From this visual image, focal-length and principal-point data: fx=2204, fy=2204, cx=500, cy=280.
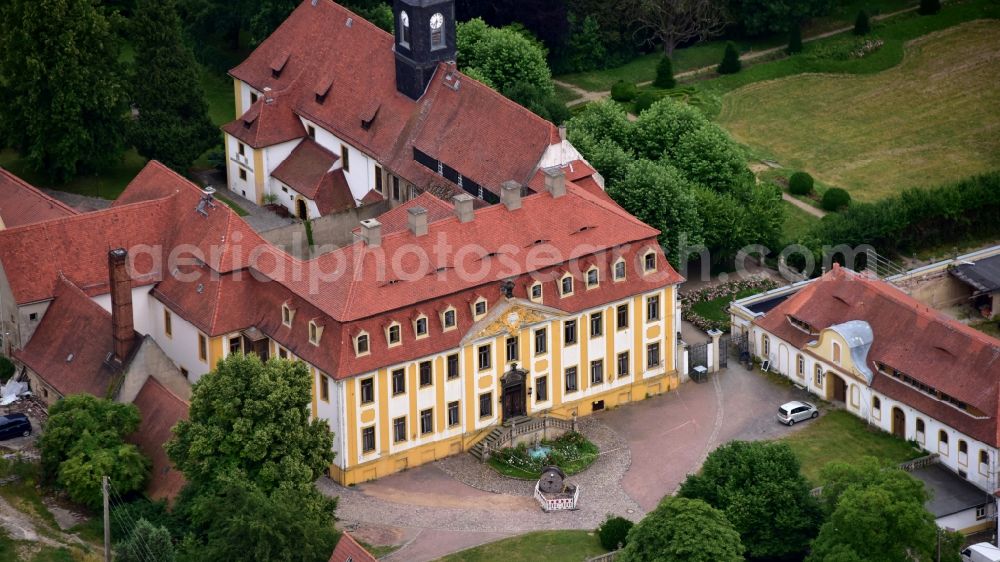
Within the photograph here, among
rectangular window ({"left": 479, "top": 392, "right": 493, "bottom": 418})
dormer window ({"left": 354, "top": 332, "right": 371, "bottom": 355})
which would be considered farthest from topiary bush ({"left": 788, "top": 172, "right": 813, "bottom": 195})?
dormer window ({"left": 354, "top": 332, "right": 371, "bottom": 355})

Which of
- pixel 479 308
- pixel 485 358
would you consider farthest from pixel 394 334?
pixel 485 358

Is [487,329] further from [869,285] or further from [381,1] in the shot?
[381,1]

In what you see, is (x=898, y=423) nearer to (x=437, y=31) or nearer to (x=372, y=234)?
(x=372, y=234)

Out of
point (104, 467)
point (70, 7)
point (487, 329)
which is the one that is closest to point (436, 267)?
point (487, 329)

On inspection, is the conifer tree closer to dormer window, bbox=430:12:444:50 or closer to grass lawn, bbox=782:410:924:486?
dormer window, bbox=430:12:444:50

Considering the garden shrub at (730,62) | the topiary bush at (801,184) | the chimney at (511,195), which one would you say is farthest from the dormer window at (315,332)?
the garden shrub at (730,62)
